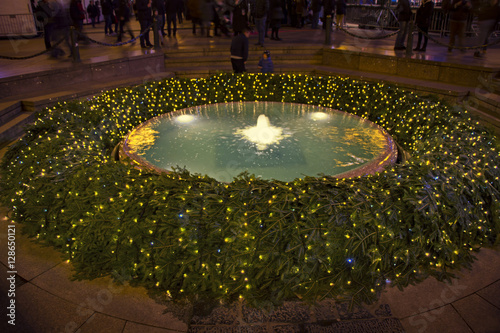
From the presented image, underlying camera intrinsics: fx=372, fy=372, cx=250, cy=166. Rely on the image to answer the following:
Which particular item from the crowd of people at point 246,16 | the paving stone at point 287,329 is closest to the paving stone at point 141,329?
the paving stone at point 287,329

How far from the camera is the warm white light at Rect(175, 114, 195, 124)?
708 centimetres

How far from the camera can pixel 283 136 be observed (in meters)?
6.43

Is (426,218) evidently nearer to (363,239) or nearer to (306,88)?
(363,239)

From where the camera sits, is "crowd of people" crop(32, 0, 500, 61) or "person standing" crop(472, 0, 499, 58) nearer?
"person standing" crop(472, 0, 499, 58)

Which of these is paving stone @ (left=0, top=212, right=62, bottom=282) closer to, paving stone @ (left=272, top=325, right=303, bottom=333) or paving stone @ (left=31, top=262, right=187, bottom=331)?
paving stone @ (left=31, top=262, right=187, bottom=331)

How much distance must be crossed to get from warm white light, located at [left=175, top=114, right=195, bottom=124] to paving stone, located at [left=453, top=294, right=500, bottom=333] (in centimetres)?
527

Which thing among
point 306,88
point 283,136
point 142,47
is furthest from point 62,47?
point 283,136

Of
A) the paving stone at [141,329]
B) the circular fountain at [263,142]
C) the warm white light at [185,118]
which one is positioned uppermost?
the warm white light at [185,118]

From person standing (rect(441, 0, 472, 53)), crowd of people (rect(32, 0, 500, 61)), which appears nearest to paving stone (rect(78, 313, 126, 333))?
crowd of people (rect(32, 0, 500, 61))

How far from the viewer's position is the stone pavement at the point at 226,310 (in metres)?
3.11

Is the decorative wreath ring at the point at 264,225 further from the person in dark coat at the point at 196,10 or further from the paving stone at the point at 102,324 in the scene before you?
the person in dark coat at the point at 196,10

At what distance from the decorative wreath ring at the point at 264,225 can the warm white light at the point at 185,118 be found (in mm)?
2844

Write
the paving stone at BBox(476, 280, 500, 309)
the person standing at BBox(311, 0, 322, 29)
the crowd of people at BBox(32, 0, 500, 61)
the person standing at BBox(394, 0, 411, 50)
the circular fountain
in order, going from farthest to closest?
the person standing at BBox(311, 0, 322, 29), the person standing at BBox(394, 0, 411, 50), the crowd of people at BBox(32, 0, 500, 61), the circular fountain, the paving stone at BBox(476, 280, 500, 309)

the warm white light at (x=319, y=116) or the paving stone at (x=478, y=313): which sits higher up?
the warm white light at (x=319, y=116)
